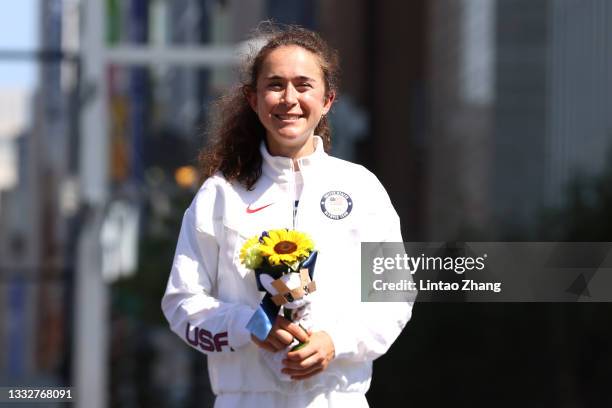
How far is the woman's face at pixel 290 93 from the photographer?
464 cm

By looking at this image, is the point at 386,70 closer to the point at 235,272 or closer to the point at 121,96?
the point at 121,96

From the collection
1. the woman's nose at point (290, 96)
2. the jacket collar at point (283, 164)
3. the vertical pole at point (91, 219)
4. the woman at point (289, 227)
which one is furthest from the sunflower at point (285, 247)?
the vertical pole at point (91, 219)

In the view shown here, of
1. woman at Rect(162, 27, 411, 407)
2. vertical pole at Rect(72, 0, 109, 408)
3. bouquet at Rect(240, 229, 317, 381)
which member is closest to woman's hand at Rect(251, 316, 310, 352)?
bouquet at Rect(240, 229, 317, 381)

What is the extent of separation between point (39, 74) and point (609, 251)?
17750 millimetres

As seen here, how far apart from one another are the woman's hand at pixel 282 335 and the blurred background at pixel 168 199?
91 centimetres

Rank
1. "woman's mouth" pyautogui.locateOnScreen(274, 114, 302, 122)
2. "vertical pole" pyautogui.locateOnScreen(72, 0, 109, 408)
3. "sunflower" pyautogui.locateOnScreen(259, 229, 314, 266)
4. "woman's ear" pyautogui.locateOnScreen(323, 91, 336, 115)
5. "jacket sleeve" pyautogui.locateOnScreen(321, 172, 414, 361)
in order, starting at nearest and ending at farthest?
"sunflower" pyautogui.locateOnScreen(259, 229, 314, 266) → "jacket sleeve" pyautogui.locateOnScreen(321, 172, 414, 361) → "woman's mouth" pyautogui.locateOnScreen(274, 114, 302, 122) → "woman's ear" pyautogui.locateOnScreen(323, 91, 336, 115) → "vertical pole" pyautogui.locateOnScreen(72, 0, 109, 408)

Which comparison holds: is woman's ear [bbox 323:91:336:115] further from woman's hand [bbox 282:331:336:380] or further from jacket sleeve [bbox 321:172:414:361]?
woman's hand [bbox 282:331:336:380]

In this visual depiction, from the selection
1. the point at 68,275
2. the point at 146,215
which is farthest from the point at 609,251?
the point at 146,215

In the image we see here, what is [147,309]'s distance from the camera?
27.9 metres

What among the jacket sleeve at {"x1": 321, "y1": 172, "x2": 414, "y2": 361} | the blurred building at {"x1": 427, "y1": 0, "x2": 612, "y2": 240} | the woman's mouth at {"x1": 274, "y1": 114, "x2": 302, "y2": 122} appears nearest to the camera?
the jacket sleeve at {"x1": 321, "y1": 172, "x2": 414, "y2": 361}

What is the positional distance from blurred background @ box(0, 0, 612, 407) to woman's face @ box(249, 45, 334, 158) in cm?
34

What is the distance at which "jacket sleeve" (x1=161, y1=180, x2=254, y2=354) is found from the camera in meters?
4.59

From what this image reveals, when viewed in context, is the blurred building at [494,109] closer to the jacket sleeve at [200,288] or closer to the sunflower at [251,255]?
the jacket sleeve at [200,288]

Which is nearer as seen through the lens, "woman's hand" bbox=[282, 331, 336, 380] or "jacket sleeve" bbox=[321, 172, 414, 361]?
"woman's hand" bbox=[282, 331, 336, 380]
